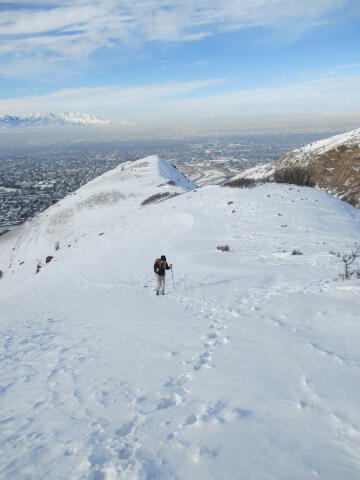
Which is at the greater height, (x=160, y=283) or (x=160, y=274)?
(x=160, y=274)

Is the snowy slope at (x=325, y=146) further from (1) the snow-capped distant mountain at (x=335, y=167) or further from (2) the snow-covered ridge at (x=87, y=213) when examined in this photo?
(2) the snow-covered ridge at (x=87, y=213)

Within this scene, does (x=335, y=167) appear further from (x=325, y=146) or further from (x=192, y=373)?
(x=192, y=373)

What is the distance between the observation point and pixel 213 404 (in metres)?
3.61

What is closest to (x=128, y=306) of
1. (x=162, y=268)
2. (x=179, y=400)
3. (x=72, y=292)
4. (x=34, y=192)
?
(x=162, y=268)

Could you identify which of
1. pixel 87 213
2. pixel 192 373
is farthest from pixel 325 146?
pixel 192 373

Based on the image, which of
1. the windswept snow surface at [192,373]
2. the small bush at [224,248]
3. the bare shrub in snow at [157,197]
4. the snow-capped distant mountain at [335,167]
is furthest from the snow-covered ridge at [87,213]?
the windswept snow surface at [192,373]

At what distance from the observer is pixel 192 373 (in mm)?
4387

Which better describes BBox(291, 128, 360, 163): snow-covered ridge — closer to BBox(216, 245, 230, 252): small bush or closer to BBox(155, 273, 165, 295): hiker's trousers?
BBox(216, 245, 230, 252): small bush

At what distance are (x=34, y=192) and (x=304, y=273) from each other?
4606 inches

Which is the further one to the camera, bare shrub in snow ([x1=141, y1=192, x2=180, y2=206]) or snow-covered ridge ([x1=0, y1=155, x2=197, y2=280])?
bare shrub in snow ([x1=141, y1=192, x2=180, y2=206])

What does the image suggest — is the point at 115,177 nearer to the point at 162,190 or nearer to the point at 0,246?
the point at 162,190

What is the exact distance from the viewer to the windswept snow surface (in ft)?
9.26

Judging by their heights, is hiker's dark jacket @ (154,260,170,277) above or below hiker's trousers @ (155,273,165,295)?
above

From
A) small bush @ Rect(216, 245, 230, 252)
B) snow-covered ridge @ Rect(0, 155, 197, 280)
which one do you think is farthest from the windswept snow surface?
snow-covered ridge @ Rect(0, 155, 197, 280)
